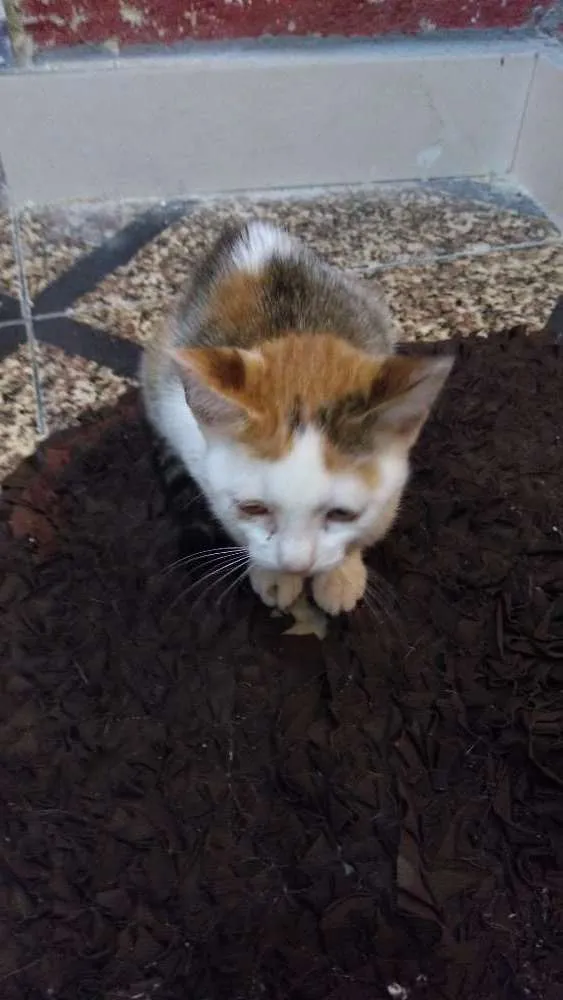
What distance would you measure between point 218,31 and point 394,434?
57.8 inches

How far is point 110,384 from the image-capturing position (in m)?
1.68

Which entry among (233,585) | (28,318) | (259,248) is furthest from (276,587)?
(28,318)

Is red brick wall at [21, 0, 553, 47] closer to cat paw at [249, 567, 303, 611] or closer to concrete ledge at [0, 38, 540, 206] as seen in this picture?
concrete ledge at [0, 38, 540, 206]

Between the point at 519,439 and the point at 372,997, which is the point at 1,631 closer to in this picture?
the point at 372,997

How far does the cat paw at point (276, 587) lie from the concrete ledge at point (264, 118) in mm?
1338

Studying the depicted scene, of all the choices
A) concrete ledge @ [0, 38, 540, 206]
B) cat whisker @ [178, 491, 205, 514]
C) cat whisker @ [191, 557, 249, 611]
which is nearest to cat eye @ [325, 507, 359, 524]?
cat whisker @ [191, 557, 249, 611]

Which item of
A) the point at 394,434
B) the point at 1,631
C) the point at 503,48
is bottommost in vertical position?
the point at 1,631

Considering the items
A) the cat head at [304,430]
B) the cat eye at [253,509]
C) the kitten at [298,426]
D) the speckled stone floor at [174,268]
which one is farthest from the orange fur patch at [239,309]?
the speckled stone floor at [174,268]

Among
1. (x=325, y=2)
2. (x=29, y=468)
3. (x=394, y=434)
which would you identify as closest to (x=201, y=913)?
(x=394, y=434)

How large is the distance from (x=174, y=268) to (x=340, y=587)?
107 centimetres

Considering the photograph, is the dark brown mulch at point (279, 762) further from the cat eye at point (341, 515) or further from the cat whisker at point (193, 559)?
the cat eye at point (341, 515)

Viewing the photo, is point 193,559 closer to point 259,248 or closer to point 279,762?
point 279,762

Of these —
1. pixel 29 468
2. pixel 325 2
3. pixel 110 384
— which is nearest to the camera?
pixel 29 468

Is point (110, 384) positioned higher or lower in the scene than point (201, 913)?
higher
